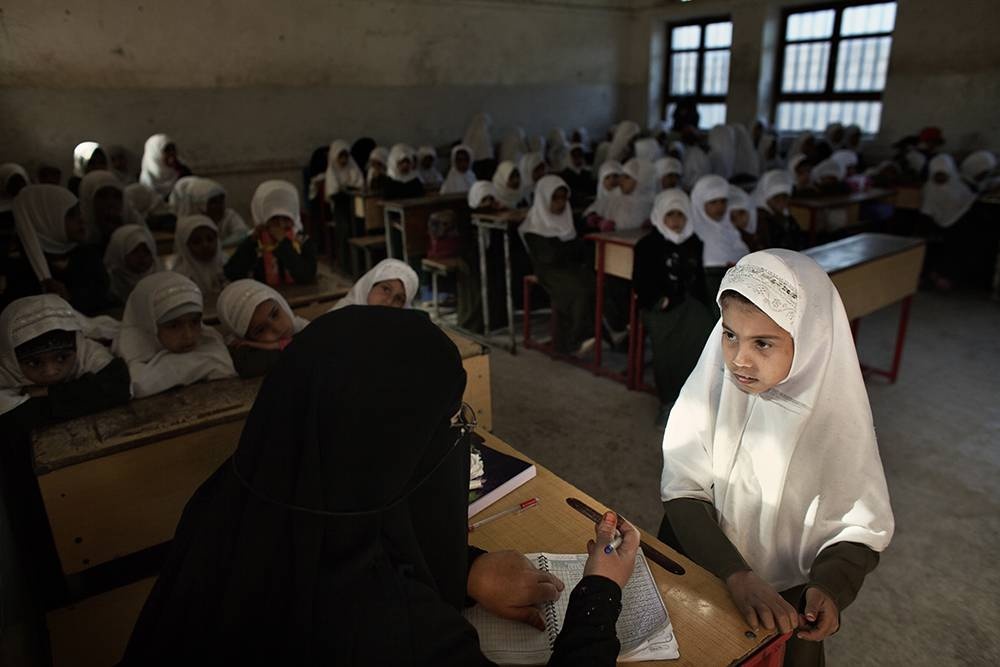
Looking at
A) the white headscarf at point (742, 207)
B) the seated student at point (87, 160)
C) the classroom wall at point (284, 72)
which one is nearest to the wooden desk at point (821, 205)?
the white headscarf at point (742, 207)

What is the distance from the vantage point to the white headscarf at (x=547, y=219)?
464 cm

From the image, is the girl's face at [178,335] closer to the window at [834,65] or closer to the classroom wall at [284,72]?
the classroom wall at [284,72]

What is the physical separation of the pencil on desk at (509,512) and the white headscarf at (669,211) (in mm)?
2558

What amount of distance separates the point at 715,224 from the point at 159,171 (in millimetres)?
6133

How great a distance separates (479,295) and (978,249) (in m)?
4.48

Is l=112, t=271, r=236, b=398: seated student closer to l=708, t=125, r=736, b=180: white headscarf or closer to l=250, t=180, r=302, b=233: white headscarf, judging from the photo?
l=250, t=180, r=302, b=233: white headscarf

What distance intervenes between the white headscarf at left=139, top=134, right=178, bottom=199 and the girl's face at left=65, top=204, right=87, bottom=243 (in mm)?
3555

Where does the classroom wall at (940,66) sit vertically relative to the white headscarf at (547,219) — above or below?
above

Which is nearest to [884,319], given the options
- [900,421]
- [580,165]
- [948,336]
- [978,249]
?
[948,336]

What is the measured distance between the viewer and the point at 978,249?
577cm

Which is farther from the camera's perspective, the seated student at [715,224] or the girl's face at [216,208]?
the girl's face at [216,208]

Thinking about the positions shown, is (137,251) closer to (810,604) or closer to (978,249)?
(810,604)

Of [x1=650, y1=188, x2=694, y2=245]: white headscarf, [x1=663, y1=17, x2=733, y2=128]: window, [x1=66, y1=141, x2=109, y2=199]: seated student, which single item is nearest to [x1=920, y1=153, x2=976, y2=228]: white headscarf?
[x1=650, y1=188, x2=694, y2=245]: white headscarf

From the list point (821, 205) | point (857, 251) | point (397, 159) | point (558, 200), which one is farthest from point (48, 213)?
point (821, 205)
